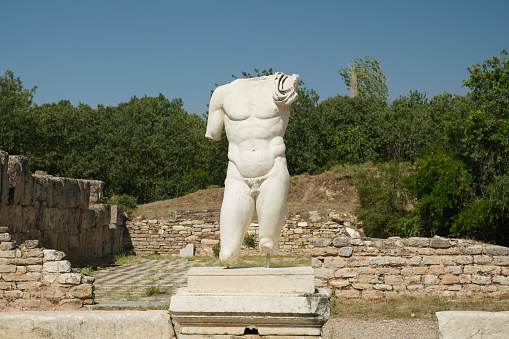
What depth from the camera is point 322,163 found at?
112ft

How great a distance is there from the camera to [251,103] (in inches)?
189

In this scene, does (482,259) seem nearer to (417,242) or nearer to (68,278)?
(417,242)

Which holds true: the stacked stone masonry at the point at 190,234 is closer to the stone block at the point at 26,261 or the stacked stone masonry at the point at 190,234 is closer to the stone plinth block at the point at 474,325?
the stone block at the point at 26,261

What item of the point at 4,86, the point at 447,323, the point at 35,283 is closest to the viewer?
the point at 447,323

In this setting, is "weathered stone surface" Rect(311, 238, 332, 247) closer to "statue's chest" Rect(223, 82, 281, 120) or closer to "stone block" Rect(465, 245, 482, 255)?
"stone block" Rect(465, 245, 482, 255)

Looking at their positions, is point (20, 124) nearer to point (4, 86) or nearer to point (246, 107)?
point (4, 86)

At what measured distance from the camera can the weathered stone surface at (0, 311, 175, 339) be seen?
14.7ft

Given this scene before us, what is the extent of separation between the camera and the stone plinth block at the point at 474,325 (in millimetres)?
4477

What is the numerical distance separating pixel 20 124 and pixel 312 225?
16.6m

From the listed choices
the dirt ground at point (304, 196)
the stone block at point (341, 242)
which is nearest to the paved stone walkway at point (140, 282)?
the stone block at point (341, 242)

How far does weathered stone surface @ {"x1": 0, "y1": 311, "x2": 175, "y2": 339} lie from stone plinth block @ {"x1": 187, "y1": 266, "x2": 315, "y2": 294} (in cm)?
52

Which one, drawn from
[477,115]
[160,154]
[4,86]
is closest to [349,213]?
[477,115]

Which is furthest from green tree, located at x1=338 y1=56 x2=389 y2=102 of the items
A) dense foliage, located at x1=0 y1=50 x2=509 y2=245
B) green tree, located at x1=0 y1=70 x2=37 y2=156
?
green tree, located at x1=0 y1=70 x2=37 y2=156

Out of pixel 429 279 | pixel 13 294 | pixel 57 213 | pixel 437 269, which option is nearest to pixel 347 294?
pixel 429 279
